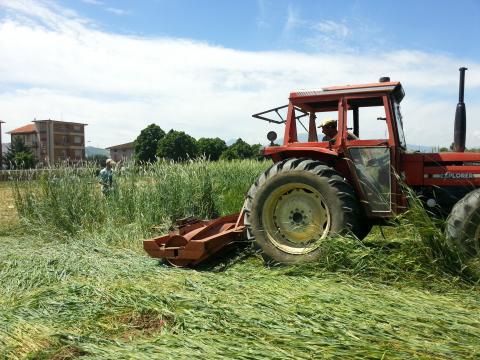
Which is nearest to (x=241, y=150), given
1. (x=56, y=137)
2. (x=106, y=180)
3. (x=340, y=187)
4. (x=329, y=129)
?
(x=106, y=180)

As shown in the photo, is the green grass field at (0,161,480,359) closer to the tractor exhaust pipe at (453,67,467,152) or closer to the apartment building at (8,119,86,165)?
the tractor exhaust pipe at (453,67,467,152)

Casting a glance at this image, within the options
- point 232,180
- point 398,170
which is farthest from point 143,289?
point 232,180

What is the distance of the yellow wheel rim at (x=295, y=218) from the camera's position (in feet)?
16.6

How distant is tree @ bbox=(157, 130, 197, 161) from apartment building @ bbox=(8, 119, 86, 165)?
3012 centimetres

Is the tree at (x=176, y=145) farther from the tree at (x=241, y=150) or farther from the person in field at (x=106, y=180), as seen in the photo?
the person in field at (x=106, y=180)

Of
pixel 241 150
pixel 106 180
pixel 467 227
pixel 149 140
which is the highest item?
pixel 149 140

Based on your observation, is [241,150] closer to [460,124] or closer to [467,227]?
[460,124]

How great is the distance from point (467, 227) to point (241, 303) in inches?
93.2

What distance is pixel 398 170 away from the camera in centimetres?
518

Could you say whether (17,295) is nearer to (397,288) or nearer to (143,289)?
(143,289)

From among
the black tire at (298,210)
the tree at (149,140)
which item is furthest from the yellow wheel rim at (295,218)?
the tree at (149,140)

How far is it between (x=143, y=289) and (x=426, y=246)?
106 inches

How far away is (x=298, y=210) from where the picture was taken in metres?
5.20

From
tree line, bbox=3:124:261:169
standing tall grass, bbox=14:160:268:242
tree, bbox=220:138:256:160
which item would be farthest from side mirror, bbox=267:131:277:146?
tree, bbox=220:138:256:160
